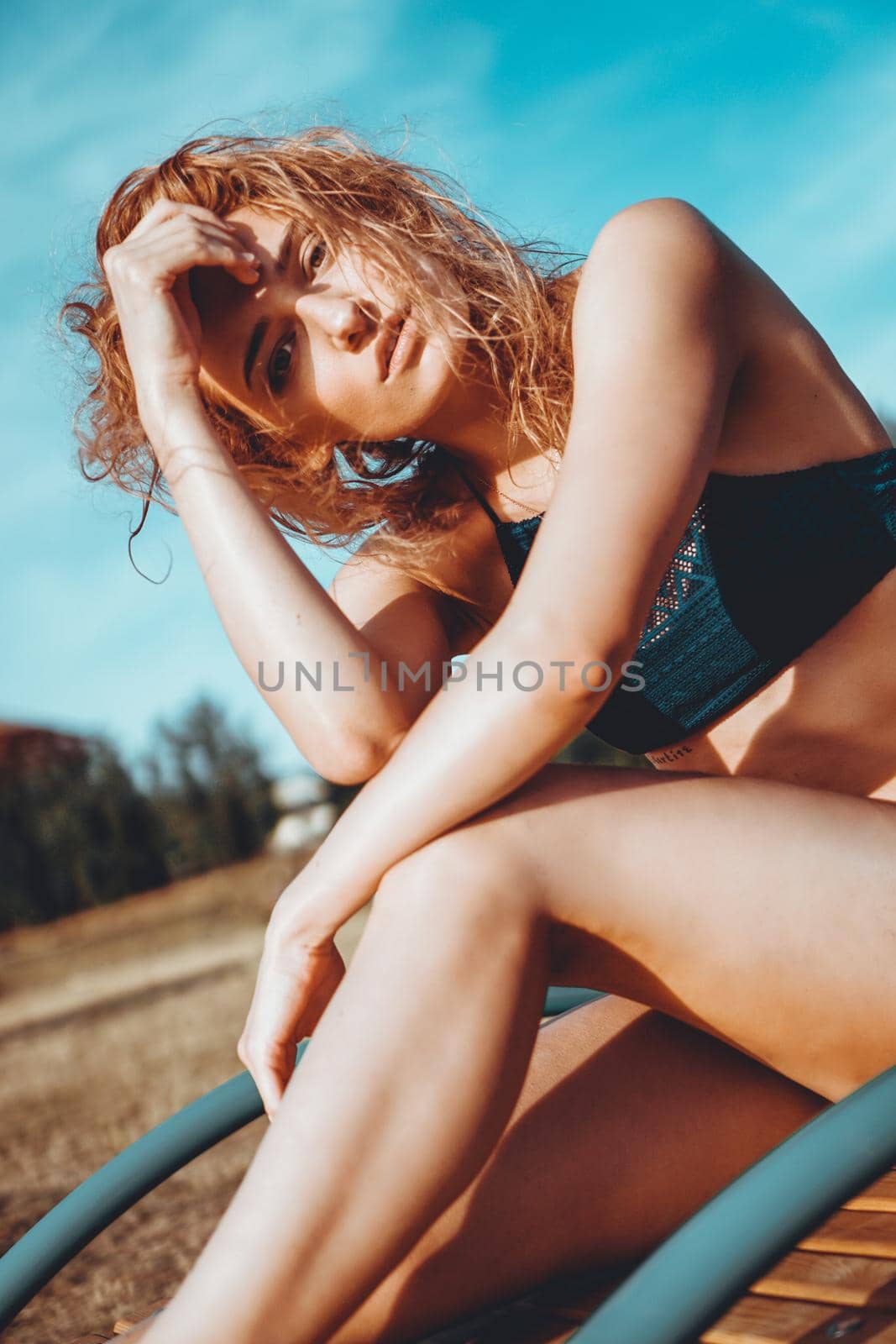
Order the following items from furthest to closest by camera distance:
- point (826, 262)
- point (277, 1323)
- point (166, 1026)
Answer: point (166, 1026)
point (826, 262)
point (277, 1323)

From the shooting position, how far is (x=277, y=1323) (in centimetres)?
98

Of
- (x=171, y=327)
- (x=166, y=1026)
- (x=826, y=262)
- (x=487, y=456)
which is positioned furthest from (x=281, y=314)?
(x=166, y=1026)

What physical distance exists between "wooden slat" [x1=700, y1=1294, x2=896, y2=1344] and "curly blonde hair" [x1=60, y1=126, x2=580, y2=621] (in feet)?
4.29

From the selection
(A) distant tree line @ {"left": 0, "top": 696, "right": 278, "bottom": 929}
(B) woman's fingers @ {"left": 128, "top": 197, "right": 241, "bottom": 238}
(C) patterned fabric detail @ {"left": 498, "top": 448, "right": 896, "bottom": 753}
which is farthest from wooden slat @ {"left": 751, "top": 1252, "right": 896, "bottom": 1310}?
(A) distant tree line @ {"left": 0, "top": 696, "right": 278, "bottom": 929}

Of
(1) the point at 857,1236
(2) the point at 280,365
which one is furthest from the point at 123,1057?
(1) the point at 857,1236

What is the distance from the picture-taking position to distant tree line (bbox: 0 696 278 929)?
14125mm

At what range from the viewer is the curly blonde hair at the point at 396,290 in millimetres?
1855

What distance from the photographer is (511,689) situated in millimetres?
1179

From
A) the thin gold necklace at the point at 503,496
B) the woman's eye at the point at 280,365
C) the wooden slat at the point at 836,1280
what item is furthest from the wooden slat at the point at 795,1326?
the woman's eye at the point at 280,365

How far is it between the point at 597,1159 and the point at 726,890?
555 millimetres

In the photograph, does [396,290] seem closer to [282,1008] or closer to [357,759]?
[357,759]

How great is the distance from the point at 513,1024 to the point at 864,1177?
34 centimetres

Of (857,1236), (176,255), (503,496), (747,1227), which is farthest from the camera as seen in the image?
(503,496)

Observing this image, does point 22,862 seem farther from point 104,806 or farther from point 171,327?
point 171,327
